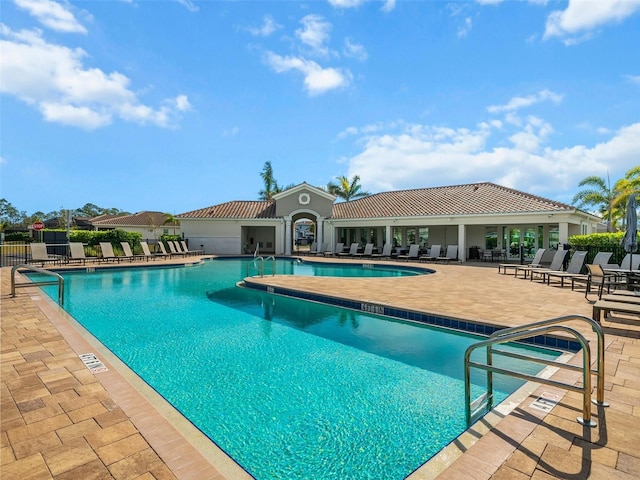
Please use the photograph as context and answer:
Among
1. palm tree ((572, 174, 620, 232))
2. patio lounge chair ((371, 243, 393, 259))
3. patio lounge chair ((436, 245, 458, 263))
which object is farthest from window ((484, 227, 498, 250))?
patio lounge chair ((371, 243, 393, 259))

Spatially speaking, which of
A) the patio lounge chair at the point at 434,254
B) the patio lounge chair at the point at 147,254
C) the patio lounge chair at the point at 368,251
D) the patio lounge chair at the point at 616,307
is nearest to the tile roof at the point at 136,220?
the patio lounge chair at the point at 147,254

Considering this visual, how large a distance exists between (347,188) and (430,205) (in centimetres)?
1682

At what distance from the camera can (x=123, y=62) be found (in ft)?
43.2

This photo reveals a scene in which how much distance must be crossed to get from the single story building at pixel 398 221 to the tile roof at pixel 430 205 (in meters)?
0.05

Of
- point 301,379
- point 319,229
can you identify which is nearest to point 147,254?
point 319,229

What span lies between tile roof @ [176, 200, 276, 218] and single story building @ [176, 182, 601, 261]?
0.26 ft

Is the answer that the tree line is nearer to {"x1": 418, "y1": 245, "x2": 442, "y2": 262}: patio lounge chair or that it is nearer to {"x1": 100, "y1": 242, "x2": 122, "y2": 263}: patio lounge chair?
{"x1": 100, "y1": 242, "x2": 122, "y2": 263}: patio lounge chair

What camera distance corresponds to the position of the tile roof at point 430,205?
19703 millimetres

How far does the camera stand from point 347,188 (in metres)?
39.8

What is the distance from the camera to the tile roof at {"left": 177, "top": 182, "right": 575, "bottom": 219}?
19703 millimetres

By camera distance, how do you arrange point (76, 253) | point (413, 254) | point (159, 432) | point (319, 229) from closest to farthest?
point (159, 432), point (76, 253), point (413, 254), point (319, 229)

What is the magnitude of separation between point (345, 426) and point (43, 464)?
253 cm

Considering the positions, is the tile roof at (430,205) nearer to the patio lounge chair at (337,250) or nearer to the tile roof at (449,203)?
the tile roof at (449,203)

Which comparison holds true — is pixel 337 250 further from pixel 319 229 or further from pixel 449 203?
pixel 449 203
